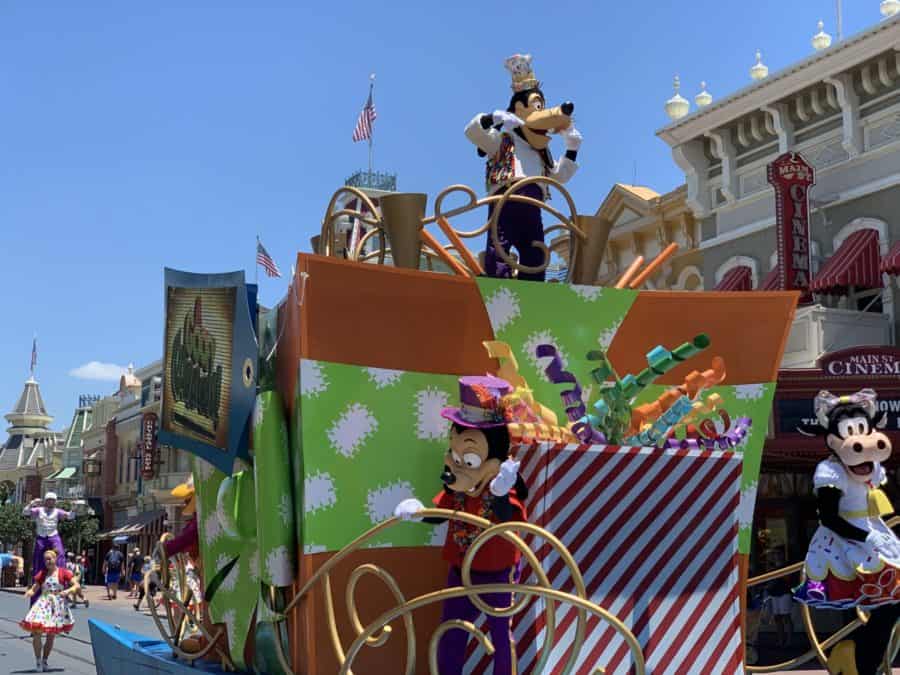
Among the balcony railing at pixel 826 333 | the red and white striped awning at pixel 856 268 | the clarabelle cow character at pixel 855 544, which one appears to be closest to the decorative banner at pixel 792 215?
the red and white striped awning at pixel 856 268

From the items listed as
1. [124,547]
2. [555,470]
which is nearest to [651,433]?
[555,470]

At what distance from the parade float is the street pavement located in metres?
7.51

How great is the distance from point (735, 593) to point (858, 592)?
4.19 ft

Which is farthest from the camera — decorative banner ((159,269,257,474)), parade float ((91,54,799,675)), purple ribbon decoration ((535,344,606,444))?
decorative banner ((159,269,257,474))

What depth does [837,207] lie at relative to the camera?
18.5 metres

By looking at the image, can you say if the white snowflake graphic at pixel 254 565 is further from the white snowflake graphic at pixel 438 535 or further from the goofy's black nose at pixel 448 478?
the goofy's black nose at pixel 448 478

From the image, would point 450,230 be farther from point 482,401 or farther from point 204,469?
point 204,469

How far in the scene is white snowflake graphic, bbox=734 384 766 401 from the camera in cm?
541

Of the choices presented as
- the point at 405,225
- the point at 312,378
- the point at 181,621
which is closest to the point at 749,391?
the point at 405,225

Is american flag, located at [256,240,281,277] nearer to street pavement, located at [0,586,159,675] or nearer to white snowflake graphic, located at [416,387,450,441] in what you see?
street pavement, located at [0,586,159,675]

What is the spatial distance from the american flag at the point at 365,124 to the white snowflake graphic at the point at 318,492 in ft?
37.2

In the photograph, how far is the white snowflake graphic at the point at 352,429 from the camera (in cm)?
455

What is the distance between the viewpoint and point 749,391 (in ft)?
17.8

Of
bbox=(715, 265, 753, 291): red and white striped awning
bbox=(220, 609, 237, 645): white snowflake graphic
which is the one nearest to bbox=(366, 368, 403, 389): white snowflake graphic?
bbox=(220, 609, 237, 645): white snowflake graphic
